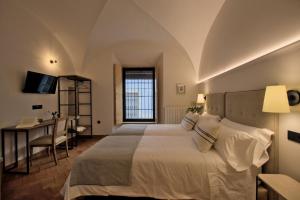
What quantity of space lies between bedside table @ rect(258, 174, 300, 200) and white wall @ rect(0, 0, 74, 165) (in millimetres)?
3678

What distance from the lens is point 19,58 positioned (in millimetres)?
3062

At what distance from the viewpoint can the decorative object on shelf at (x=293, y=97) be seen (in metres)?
1.36

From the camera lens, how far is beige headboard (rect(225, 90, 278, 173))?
1.66 meters

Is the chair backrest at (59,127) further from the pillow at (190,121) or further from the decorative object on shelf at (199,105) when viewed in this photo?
the decorative object on shelf at (199,105)

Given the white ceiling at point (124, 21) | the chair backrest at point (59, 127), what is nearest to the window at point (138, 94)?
the white ceiling at point (124, 21)

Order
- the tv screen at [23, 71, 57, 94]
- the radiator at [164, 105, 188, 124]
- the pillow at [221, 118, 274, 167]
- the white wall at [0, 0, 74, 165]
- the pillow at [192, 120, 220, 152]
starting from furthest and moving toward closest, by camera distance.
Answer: the radiator at [164, 105, 188, 124]
the tv screen at [23, 71, 57, 94]
the white wall at [0, 0, 74, 165]
the pillow at [192, 120, 220, 152]
the pillow at [221, 118, 274, 167]

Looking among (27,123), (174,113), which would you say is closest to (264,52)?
(174,113)

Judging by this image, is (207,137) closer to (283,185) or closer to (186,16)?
(283,185)

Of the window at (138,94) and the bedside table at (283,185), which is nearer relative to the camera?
the bedside table at (283,185)

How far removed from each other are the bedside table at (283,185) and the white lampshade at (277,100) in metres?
0.56

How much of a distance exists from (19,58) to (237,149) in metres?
3.78

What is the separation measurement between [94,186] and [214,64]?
118 inches

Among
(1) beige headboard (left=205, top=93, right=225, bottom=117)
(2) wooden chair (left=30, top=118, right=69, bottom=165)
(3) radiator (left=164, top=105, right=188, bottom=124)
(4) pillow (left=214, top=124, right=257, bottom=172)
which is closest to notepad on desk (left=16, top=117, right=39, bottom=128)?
(2) wooden chair (left=30, top=118, right=69, bottom=165)

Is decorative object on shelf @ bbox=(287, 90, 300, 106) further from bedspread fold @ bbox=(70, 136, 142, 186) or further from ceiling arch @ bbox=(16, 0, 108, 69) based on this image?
ceiling arch @ bbox=(16, 0, 108, 69)
